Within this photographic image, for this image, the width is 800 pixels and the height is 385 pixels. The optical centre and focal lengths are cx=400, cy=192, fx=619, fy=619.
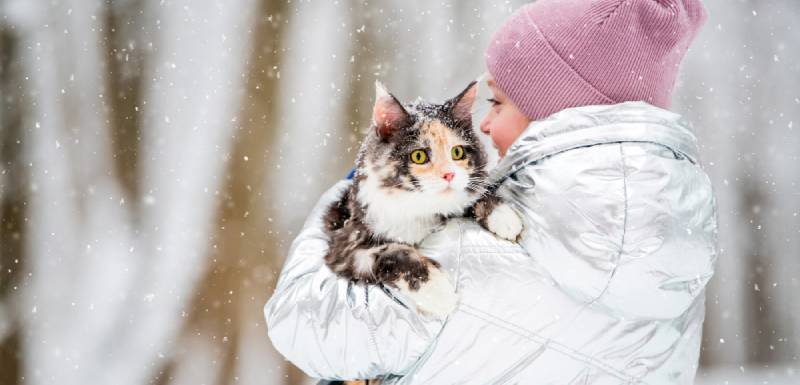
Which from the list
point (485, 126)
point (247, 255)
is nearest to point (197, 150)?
point (247, 255)

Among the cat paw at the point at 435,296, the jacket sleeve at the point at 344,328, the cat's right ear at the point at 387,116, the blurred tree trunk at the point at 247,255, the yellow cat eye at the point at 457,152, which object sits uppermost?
the cat's right ear at the point at 387,116

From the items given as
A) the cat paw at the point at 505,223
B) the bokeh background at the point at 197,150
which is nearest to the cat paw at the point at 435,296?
the cat paw at the point at 505,223

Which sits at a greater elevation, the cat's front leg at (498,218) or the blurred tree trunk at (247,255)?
the cat's front leg at (498,218)

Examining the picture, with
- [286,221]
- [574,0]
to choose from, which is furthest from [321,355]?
[286,221]

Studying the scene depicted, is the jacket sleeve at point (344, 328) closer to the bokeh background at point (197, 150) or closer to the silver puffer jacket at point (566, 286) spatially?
the silver puffer jacket at point (566, 286)

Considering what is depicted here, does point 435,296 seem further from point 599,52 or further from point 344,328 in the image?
point 599,52

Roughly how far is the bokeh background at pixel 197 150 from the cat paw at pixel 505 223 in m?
1.85

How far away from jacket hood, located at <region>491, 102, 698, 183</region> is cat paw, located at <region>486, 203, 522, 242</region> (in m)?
0.07

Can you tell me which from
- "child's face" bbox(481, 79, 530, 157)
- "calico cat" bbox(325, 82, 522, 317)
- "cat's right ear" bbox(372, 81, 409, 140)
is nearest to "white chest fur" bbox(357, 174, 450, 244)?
"calico cat" bbox(325, 82, 522, 317)

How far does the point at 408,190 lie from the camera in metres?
0.98

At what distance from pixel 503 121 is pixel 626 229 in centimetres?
39

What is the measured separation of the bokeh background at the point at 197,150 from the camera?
2650mm

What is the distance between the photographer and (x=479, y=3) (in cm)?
275

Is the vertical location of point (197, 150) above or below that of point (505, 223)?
below
